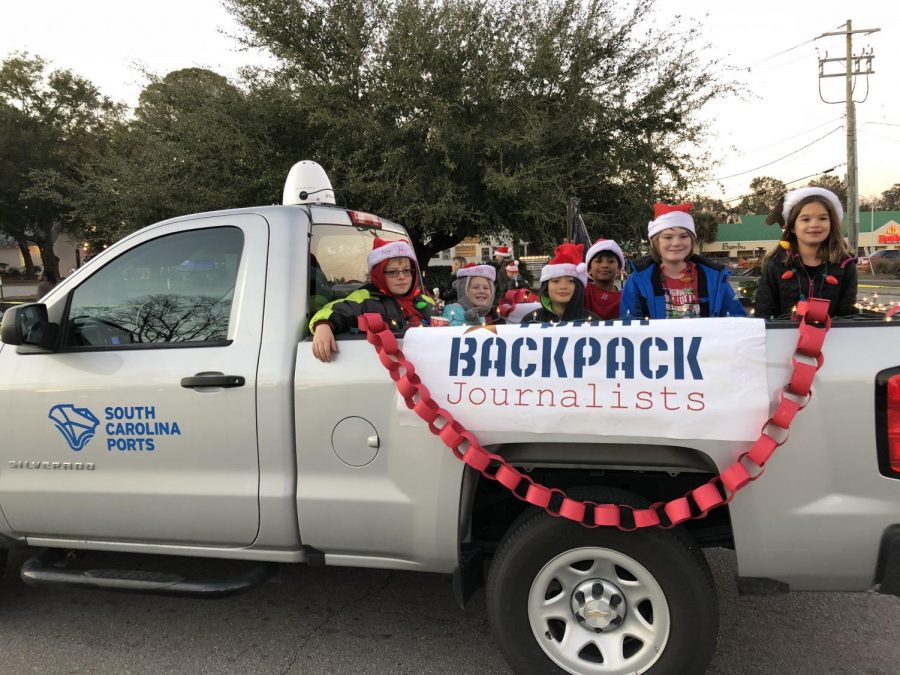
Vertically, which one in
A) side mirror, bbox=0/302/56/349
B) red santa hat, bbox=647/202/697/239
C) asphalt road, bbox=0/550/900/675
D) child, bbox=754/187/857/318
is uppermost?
red santa hat, bbox=647/202/697/239

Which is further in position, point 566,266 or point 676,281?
point 566,266

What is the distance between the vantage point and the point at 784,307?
9.87 ft

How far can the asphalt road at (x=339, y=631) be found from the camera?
2736 millimetres

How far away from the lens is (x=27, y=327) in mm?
2668

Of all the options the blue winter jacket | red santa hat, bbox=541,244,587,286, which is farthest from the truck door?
the blue winter jacket

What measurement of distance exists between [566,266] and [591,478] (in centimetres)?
140

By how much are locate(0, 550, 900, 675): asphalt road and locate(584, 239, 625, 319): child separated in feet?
5.31

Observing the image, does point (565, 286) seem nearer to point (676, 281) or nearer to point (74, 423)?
point (676, 281)

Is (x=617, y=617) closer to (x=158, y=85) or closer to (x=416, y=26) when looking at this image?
(x=416, y=26)

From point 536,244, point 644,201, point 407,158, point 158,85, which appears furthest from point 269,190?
point 644,201

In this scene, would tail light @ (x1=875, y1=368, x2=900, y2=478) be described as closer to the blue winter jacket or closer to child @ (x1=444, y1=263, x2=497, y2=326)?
the blue winter jacket

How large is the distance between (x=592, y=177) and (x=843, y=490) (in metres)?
11.3

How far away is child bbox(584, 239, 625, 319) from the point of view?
158 inches

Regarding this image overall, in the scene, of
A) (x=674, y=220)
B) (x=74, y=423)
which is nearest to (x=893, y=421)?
(x=674, y=220)
